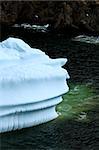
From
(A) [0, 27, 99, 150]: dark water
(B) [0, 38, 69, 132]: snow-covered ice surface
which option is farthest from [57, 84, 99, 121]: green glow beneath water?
(B) [0, 38, 69, 132]: snow-covered ice surface

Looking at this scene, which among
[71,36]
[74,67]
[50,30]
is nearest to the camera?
[74,67]

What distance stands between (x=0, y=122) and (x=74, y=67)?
5051 mm

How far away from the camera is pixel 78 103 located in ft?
28.8

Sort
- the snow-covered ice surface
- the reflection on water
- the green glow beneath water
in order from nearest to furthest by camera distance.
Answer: the reflection on water, the snow-covered ice surface, the green glow beneath water

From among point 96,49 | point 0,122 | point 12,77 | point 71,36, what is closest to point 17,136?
point 0,122

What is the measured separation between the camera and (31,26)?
18750 mm

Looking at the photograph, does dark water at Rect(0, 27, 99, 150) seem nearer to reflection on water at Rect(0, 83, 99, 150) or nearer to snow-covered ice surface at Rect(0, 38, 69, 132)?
reflection on water at Rect(0, 83, 99, 150)

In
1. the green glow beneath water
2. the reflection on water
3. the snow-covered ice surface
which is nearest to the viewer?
the reflection on water

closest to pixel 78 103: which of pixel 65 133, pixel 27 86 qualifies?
pixel 65 133

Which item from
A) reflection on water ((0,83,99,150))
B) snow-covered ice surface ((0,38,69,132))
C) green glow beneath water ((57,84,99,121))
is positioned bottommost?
green glow beneath water ((57,84,99,121))

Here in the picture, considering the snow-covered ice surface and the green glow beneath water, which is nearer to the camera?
the snow-covered ice surface

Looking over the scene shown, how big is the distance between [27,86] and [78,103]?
1.76 m

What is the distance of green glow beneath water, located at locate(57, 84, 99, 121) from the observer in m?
A: 8.17

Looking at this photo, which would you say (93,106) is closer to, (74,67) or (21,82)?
(21,82)
